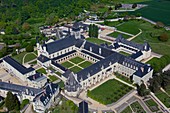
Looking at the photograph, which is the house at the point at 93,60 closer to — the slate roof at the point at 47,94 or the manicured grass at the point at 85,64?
the manicured grass at the point at 85,64

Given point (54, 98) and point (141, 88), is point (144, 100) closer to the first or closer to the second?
point (141, 88)

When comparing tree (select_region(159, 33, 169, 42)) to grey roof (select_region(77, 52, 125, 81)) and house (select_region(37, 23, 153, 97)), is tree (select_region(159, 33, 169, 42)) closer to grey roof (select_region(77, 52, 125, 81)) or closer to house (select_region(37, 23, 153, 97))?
house (select_region(37, 23, 153, 97))

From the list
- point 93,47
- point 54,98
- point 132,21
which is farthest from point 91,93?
point 132,21

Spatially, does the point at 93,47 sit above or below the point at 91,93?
above

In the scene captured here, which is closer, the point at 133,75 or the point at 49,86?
the point at 49,86

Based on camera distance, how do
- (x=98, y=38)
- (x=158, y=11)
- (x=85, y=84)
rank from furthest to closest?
(x=158, y=11)
(x=98, y=38)
(x=85, y=84)

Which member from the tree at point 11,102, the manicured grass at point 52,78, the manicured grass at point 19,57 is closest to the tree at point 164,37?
the manicured grass at point 52,78
